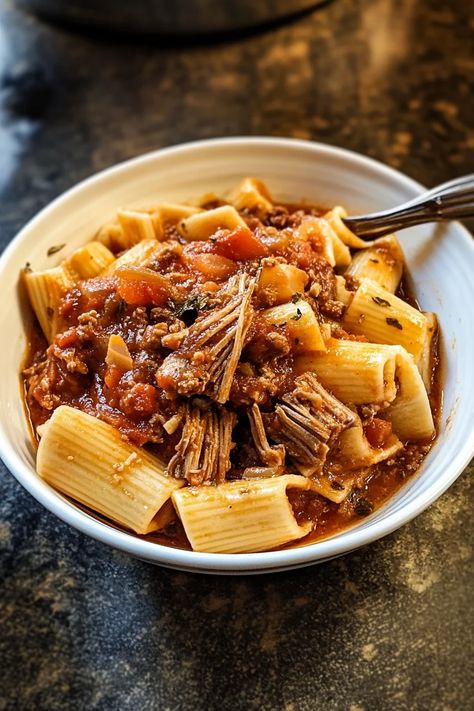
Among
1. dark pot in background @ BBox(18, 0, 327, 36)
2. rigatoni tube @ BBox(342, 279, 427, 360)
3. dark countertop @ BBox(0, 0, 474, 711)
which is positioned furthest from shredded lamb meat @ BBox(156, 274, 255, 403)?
dark pot in background @ BBox(18, 0, 327, 36)

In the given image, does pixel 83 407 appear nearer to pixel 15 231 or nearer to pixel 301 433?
pixel 301 433

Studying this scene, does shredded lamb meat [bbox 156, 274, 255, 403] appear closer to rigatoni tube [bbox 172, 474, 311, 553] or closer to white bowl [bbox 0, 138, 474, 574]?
rigatoni tube [bbox 172, 474, 311, 553]

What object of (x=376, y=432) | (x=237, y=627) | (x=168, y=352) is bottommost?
(x=237, y=627)

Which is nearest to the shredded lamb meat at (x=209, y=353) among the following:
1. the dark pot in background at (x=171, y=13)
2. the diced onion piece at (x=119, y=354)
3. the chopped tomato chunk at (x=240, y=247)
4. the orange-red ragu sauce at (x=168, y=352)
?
the orange-red ragu sauce at (x=168, y=352)

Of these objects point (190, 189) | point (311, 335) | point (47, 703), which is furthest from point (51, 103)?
point (47, 703)

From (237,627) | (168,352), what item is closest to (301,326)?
(168,352)

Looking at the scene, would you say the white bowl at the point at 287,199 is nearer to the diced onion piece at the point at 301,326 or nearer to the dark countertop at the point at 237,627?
the dark countertop at the point at 237,627

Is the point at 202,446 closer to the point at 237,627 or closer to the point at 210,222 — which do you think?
the point at 237,627

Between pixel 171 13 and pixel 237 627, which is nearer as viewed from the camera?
pixel 237 627
